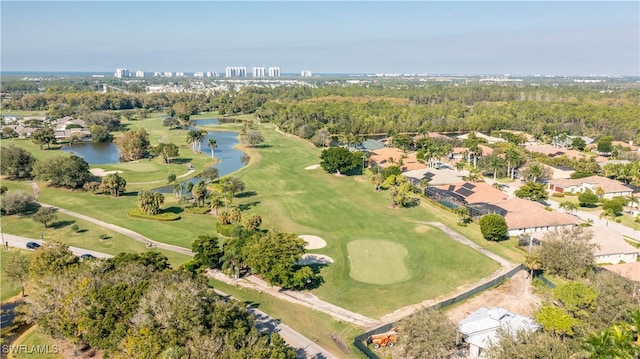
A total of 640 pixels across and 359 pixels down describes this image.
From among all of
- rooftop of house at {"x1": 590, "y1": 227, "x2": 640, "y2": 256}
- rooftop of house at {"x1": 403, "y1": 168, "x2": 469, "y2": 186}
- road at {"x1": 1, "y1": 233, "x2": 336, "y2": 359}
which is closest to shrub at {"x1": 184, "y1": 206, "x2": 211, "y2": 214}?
road at {"x1": 1, "y1": 233, "x2": 336, "y2": 359}

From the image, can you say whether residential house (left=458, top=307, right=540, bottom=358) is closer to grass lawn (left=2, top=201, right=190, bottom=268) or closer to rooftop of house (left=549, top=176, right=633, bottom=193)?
grass lawn (left=2, top=201, right=190, bottom=268)

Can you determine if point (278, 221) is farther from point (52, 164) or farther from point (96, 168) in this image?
point (96, 168)

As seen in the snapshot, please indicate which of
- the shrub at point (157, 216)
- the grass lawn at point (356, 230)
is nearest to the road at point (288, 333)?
the grass lawn at point (356, 230)

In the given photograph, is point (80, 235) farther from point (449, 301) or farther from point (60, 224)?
point (449, 301)

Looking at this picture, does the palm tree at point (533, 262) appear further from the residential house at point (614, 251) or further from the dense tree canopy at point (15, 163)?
the dense tree canopy at point (15, 163)

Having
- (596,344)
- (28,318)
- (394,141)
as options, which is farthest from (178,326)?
(394,141)

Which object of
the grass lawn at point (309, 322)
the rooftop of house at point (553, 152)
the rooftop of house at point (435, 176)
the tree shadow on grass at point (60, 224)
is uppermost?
the rooftop of house at point (553, 152)
